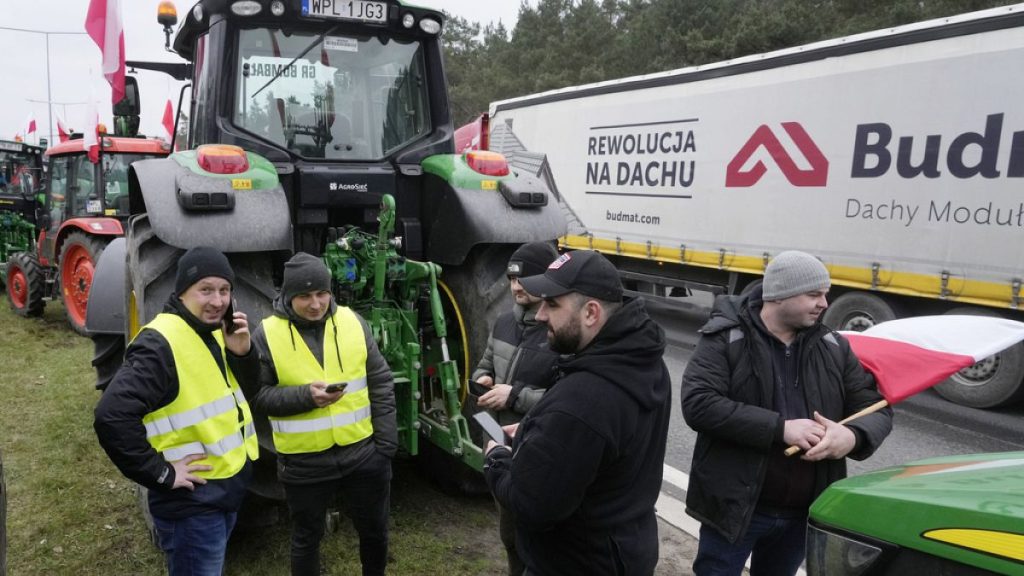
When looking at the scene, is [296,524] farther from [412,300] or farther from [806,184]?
[806,184]

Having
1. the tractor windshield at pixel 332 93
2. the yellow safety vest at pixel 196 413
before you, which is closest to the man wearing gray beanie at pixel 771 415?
the yellow safety vest at pixel 196 413

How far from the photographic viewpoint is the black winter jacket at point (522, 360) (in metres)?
2.80

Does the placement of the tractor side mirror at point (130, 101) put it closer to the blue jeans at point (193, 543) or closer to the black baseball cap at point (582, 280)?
the blue jeans at point (193, 543)

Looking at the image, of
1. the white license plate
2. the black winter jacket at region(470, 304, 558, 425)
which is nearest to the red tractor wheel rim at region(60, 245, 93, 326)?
the white license plate

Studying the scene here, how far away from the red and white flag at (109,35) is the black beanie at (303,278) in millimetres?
3084

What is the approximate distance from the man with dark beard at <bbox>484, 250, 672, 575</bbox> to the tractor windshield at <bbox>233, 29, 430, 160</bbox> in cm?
253

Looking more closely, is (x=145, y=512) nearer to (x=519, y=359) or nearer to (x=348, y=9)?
(x=519, y=359)

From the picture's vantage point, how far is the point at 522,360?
2.87 metres

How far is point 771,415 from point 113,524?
11.1 feet

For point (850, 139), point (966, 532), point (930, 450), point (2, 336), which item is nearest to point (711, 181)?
point (850, 139)

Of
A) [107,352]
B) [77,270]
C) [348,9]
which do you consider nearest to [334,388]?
[348,9]

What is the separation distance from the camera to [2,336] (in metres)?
8.06

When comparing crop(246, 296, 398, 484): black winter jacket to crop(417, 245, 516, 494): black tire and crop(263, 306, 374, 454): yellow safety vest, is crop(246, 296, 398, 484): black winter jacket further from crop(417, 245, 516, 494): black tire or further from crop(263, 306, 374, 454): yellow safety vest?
crop(417, 245, 516, 494): black tire

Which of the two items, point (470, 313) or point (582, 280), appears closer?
point (582, 280)
